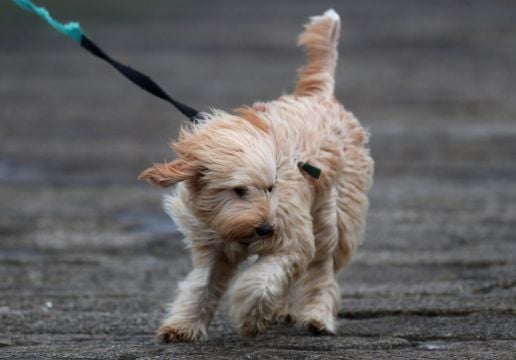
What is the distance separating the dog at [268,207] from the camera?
6.66 meters

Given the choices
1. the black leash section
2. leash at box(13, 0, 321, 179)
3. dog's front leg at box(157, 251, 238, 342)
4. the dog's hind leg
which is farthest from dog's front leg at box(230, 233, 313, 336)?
the black leash section

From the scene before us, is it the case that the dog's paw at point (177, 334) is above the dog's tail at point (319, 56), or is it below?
below

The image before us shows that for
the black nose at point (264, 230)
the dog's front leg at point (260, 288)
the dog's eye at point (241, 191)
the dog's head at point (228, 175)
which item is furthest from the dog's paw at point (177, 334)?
the dog's eye at point (241, 191)

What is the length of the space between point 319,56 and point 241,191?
6.80 feet

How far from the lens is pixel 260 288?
22.3 feet

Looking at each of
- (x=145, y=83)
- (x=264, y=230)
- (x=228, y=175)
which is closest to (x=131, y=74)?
(x=145, y=83)

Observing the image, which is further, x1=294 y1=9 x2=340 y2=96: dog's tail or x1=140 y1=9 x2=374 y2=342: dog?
x1=294 y1=9 x2=340 y2=96: dog's tail

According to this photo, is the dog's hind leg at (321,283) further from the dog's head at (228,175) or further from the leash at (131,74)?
the leash at (131,74)

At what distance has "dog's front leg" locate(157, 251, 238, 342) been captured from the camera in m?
7.16

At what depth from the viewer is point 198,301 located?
720 centimetres

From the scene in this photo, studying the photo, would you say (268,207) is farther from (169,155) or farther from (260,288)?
(169,155)

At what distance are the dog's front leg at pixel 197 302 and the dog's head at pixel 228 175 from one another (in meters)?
0.41

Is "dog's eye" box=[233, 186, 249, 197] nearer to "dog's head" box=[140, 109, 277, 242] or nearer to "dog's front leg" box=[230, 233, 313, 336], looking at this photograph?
"dog's head" box=[140, 109, 277, 242]

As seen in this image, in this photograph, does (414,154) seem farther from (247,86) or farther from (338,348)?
(338,348)
